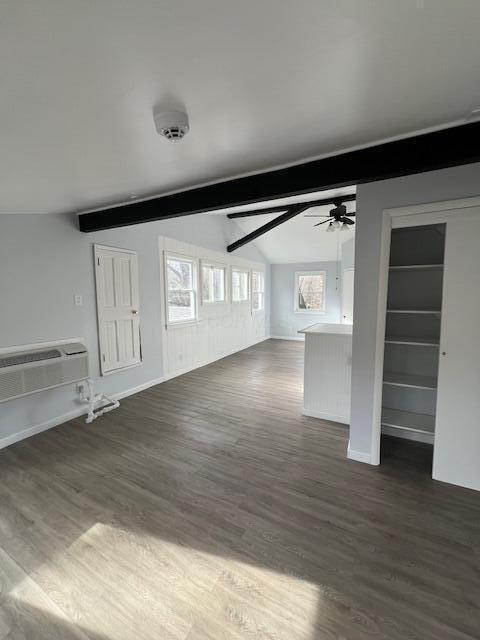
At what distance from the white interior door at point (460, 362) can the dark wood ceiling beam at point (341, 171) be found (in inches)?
25.1

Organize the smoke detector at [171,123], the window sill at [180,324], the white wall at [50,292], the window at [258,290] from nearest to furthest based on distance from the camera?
1. the smoke detector at [171,123]
2. the white wall at [50,292]
3. the window sill at [180,324]
4. the window at [258,290]

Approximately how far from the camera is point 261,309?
27.1ft

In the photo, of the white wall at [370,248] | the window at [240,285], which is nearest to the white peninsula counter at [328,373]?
the white wall at [370,248]

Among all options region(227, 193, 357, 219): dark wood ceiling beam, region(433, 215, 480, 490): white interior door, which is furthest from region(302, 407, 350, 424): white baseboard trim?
region(227, 193, 357, 219): dark wood ceiling beam

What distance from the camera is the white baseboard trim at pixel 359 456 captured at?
2.42 m

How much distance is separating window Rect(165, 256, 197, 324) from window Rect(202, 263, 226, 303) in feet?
1.10

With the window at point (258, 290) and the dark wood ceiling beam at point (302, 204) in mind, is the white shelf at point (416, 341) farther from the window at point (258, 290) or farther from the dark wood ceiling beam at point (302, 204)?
the window at point (258, 290)

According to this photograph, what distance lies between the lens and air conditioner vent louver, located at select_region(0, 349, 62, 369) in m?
2.57

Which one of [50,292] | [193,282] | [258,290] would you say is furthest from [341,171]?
[258,290]

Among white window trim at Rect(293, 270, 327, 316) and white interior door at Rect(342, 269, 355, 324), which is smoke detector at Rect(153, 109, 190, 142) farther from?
white window trim at Rect(293, 270, 327, 316)

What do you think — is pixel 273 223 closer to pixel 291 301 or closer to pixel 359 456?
pixel 291 301

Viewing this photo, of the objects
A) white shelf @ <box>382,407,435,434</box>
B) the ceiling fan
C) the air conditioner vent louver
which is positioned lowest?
white shelf @ <box>382,407,435,434</box>

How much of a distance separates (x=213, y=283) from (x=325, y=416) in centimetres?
361

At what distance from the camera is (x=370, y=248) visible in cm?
222
